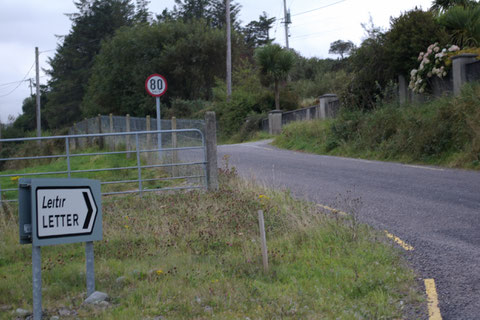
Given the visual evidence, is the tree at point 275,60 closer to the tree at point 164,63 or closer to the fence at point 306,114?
the fence at point 306,114

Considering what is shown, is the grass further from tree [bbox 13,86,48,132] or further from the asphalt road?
tree [bbox 13,86,48,132]

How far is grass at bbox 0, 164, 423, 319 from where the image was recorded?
5027mm

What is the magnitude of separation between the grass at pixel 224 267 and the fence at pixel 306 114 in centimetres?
1680

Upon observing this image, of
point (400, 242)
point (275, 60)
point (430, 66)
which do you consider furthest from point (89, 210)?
point (275, 60)

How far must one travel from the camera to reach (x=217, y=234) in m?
7.65

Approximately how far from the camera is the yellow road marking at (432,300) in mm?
4613

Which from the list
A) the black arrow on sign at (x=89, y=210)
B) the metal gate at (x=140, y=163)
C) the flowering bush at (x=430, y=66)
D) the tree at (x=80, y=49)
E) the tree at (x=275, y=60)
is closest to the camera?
the black arrow on sign at (x=89, y=210)

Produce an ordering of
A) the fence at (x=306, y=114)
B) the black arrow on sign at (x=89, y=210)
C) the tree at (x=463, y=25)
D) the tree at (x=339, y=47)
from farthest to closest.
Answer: the tree at (x=339, y=47), the fence at (x=306, y=114), the tree at (x=463, y=25), the black arrow on sign at (x=89, y=210)

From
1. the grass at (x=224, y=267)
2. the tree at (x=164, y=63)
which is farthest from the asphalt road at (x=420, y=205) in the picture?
the tree at (x=164, y=63)


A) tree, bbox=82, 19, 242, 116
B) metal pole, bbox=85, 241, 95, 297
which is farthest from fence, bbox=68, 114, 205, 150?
tree, bbox=82, 19, 242, 116

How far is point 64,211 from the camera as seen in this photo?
15.6ft

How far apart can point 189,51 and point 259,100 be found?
12429mm

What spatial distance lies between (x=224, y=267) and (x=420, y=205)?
4.04 metres

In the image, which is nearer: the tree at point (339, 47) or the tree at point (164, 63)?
the tree at point (164, 63)
